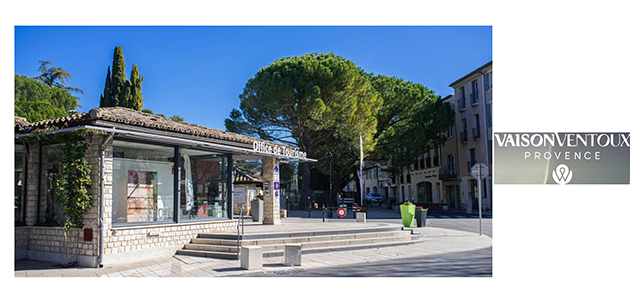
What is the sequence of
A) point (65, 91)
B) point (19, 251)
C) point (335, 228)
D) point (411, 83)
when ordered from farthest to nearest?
point (411, 83), point (65, 91), point (335, 228), point (19, 251)

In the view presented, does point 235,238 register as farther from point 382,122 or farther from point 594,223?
point 382,122

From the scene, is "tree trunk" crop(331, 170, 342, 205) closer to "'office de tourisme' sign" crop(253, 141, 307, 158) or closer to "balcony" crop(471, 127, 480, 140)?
"balcony" crop(471, 127, 480, 140)

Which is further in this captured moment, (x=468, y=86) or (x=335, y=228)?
(x=468, y=86)

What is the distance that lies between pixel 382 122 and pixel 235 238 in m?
23.7

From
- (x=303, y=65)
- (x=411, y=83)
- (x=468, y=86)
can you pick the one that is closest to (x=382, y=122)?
(x=411, y=83)

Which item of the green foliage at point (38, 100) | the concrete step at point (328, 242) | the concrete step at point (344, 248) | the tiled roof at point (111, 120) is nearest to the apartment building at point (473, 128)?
the concrete step at point (328, 242)

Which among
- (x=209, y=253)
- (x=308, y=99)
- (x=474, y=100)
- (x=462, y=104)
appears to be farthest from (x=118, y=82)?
(x=462, y=104)

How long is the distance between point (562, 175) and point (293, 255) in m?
5.36

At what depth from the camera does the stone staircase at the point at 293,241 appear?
11203 mm

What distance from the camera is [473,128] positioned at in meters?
34.0

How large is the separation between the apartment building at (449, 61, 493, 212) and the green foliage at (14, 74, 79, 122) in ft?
79.8

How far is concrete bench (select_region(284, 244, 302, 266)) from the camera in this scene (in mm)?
9750

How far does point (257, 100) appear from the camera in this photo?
28109 millimetres
